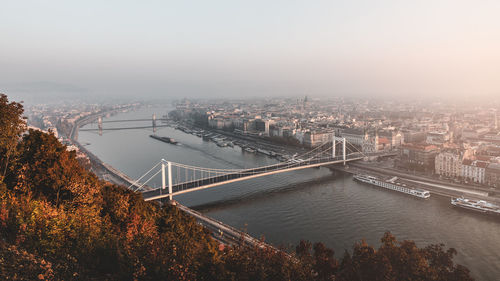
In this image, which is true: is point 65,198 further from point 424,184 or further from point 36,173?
point 424,184

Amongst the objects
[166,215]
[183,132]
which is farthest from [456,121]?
[166,215]

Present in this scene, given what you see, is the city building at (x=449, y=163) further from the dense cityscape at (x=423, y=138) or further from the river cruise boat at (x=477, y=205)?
the river cruise boat at (x=477, y=205)

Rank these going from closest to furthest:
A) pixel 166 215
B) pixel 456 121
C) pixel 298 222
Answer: pixel 166 215 < pixel 298 222 < pixel 456 121

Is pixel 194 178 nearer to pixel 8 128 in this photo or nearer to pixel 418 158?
pixel 8 128

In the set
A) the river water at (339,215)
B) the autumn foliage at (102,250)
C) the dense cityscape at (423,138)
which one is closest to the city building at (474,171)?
the dense cityscape at (423,138)

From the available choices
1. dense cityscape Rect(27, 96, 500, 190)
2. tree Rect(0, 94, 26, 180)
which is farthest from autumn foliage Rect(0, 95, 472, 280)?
dense cityscape Rect(27, 96, 500, 190)

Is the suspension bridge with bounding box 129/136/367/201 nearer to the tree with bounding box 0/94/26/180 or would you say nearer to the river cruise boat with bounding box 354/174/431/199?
the river cruise boat with bounding box 354/174/431/199
